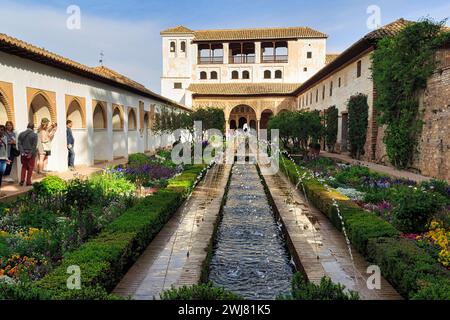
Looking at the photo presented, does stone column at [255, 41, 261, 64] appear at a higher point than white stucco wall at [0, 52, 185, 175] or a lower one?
higher

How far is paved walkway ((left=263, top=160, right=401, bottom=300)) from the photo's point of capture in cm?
438

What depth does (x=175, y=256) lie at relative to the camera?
17.4ft

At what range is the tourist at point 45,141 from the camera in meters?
11.4

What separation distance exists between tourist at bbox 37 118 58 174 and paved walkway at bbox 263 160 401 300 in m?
6.96

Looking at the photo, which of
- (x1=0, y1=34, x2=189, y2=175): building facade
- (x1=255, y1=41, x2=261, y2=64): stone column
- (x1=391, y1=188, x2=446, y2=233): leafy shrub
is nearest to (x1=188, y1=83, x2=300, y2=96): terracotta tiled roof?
(x1=255, y1=41, x2=261, y2=64): stone column

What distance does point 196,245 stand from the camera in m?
5.78

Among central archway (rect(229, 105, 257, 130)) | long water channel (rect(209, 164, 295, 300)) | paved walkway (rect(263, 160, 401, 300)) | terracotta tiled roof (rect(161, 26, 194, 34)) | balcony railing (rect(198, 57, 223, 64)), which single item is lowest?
long water channel (rect(209, 164, 295, 300))

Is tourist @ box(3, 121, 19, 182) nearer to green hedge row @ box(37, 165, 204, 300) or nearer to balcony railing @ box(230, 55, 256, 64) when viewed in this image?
green hedge row @ box(37, 165, 204, 300)

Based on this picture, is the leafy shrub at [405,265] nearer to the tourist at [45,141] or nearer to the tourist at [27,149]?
the tourist at [27,149]

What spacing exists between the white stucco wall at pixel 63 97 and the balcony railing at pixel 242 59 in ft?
87.2

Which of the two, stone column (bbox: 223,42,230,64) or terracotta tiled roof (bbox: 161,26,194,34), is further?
terracotta tiled roof (bbox: 161,26,194,34)

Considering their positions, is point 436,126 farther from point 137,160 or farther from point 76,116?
point 76,116

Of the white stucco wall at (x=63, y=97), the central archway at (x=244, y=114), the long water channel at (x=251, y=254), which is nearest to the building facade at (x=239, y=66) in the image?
the central archway at (x=244, y=114)

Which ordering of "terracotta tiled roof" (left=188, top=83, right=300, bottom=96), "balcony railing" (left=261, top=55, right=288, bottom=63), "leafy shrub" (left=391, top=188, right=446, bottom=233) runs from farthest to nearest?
"balcony railing" (left=261, top=55, right=288, bottom=63) < "terracotta tiled roof" (left=188, top=83, right=300, bottom=96) < "leafy shrub" (left=391, top=188, right=446, bottom=233)
